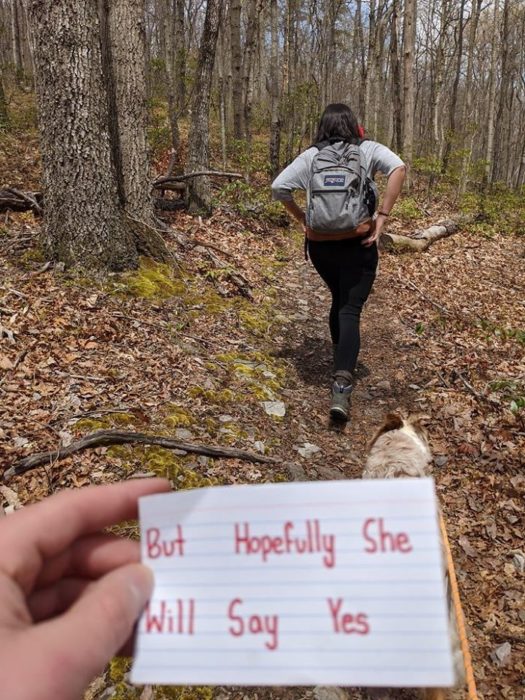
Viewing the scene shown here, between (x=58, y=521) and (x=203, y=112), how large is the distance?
29.7 ft

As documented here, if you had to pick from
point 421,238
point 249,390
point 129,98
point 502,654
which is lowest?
Answer: point 502,654

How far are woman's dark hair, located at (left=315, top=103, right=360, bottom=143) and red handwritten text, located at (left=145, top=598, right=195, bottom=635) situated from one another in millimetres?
3848

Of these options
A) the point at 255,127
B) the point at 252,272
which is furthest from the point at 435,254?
the point at 255,127

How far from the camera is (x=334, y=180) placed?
3.90 meters

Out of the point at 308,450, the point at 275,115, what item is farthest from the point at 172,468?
the point at 275,115

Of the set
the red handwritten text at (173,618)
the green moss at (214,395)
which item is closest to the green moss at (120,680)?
the red handwritten text at (173,618)

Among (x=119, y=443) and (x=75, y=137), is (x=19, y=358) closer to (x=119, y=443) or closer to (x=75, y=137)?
(x=119, y=443)

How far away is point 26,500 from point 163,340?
7.08ft

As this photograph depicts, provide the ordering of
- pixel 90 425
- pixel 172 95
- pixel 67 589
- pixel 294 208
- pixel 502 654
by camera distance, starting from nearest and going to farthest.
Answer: pixel 67 589, pixel 502 654, pixel 90 425, pixel 294 208, pixel 172 95

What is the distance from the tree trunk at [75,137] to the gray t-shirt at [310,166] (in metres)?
2.08

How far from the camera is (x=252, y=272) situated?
25.0 ft

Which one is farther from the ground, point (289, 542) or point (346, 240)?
point (346, 240)

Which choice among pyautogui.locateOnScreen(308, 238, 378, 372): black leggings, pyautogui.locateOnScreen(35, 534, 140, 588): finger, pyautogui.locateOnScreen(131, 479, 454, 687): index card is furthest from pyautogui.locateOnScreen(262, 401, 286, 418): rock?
pyautogui.locateOnScreen(131, 479, 454, 687): index card

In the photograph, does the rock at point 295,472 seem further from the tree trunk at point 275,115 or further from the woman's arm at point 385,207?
the tree trunk at point 275,115
